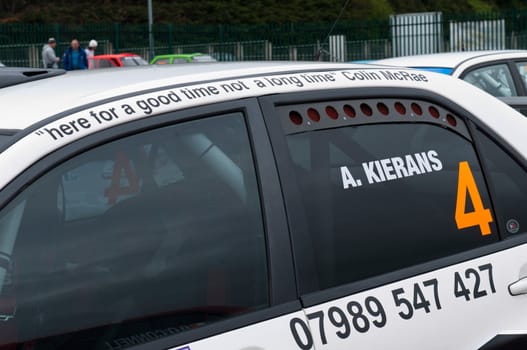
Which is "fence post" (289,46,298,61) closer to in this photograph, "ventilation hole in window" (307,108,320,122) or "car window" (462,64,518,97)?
"car window" (462,64,518,97)

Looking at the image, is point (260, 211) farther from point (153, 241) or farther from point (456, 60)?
point (456, 60)

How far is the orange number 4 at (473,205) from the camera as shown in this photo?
2.70 meters

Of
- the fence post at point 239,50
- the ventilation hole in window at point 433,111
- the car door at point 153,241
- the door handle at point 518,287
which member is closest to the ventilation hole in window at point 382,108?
the ventilation hole in window at point 433,111

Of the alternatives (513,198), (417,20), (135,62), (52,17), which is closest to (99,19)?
(52,17)

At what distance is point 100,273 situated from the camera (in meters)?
2.12

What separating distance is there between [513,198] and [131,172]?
1147mm

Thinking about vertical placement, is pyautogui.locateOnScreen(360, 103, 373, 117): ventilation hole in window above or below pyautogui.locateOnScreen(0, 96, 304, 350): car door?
above

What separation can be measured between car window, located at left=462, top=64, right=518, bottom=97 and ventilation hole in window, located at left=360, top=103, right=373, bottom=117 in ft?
18.5

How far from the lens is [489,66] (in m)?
8.27

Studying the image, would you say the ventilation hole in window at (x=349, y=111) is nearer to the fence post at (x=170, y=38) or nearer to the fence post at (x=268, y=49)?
the fence post at (x=268, y=49)

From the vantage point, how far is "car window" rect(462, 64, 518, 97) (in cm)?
816

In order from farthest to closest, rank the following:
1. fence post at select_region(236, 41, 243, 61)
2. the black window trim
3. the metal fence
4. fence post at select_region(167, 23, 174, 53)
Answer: fence post at select_region(167, 23, 174, 53)
fence post at select_region(236, 41, 243, 61)
the metal fence
the black window trim

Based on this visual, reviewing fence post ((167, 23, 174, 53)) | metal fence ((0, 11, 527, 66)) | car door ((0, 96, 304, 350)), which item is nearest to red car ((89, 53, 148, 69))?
metal fence ((0, 11, 527, 66))

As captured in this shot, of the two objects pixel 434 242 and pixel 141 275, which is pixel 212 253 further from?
pixel 434 242
